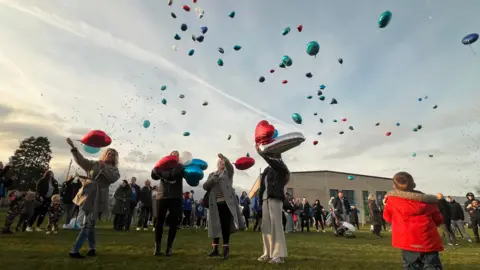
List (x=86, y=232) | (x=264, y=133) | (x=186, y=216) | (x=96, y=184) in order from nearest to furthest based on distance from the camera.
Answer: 1. (x=86, y=232)
2. (x=96, y=184)
3. (x=264, y=133)
4. (x=186, y=216)

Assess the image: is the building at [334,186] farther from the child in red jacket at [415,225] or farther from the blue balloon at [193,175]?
the child in red jacket at [415,225]

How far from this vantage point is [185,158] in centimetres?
711

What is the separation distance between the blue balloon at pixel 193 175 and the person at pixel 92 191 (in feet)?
4.87

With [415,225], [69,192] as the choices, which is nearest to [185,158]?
[415,225]

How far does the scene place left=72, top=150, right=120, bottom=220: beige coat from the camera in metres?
→ 5.89

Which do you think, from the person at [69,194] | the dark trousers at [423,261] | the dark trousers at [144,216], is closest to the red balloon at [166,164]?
the dark trousers at [423,261]

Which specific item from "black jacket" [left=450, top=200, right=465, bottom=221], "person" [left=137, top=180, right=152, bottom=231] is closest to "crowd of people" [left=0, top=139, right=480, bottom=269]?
"person" [left=137, top=180, right=152, bottom=231]

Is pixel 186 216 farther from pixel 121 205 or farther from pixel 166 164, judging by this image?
pixel 166 164

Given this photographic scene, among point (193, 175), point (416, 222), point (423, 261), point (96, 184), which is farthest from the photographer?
point (193, 175)

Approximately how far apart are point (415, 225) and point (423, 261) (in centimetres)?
46

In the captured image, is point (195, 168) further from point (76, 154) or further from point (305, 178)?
point (305, 178)

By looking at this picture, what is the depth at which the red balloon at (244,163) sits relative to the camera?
743cm

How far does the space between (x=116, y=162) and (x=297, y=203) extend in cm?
1518

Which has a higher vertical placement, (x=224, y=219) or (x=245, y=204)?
(x=245, y=204)
